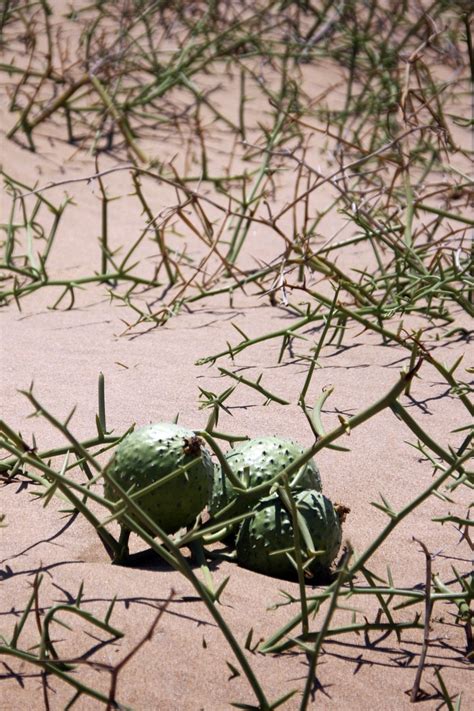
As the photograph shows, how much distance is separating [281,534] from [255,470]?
152 millimetres

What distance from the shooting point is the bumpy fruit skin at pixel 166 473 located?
1.87 metres

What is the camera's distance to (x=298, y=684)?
60.6 inches

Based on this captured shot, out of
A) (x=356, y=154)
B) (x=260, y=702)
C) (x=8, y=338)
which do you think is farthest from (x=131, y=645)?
(x=356, y=154)

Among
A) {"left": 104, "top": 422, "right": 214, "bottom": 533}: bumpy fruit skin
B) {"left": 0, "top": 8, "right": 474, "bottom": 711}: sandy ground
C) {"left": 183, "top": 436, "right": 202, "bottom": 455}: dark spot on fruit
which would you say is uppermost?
{"left": 183, "top": 436, "right": 202, "bottom": 455}: dark spot on fruit

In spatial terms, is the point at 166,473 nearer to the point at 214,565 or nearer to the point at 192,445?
the point at 192,445

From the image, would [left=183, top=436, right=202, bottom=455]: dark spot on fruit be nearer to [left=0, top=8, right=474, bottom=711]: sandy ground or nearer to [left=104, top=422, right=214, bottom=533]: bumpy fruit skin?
[left=104, top=422, right=214, bottom=533]: bumpy fruit skin

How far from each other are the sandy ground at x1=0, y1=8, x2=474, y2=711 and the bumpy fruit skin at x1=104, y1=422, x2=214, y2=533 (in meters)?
0.10

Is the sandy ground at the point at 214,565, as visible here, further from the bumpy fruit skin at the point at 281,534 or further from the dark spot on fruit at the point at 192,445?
the dark spot on fruit at the point at 192,445

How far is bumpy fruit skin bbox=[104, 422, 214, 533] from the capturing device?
73.5 inches

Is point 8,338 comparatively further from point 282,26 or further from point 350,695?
point 282,26

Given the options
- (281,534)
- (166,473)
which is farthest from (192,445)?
(281,534)

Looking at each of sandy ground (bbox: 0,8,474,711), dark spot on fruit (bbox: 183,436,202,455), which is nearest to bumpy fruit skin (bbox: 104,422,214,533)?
dark spot on fruit (bbox: 183,436,202,455)

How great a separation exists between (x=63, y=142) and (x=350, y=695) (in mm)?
4333

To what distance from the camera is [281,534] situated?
1.87 m
